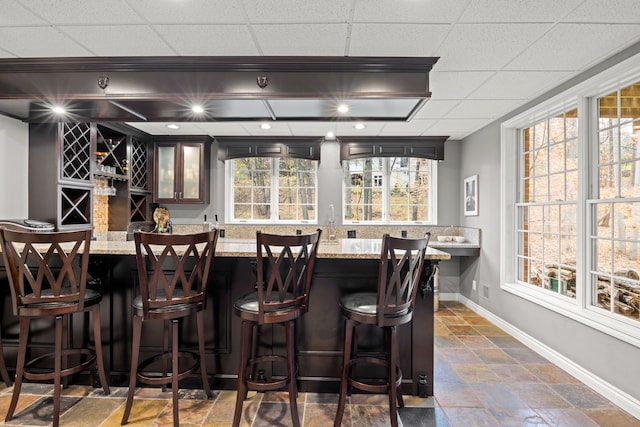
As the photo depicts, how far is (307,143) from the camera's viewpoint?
5.16 metres

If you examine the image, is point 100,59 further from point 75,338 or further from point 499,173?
point 499,173

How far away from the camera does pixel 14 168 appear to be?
11.2 ft

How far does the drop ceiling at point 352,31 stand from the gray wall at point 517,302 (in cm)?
48

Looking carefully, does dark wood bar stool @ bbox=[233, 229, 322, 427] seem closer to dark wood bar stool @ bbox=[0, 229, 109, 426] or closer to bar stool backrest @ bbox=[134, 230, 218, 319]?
bar stool backrest @ bbox=[134, 230, 218, 319]

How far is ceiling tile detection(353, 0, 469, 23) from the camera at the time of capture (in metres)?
1.91

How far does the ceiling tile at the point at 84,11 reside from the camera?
194 centimetres

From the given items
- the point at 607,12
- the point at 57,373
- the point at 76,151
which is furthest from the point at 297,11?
the point at 76,151

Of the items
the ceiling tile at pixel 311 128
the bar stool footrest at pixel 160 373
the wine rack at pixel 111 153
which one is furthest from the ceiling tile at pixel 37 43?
the ceiling tile at pixel 311 128

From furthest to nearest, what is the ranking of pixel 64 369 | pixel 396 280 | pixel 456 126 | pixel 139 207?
pixel 139 207
pixel 456 126
pixel 64 369
pixel 396 280

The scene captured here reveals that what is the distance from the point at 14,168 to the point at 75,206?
630 mm

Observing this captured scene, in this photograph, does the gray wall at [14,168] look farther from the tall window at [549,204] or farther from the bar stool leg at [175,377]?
the tall window at [549,204]

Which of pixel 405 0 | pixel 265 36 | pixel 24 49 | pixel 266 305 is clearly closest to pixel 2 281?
pixel 24 49

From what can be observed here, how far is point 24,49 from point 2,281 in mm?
1724

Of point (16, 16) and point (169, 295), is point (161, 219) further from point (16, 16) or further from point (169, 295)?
point (169, 295)
